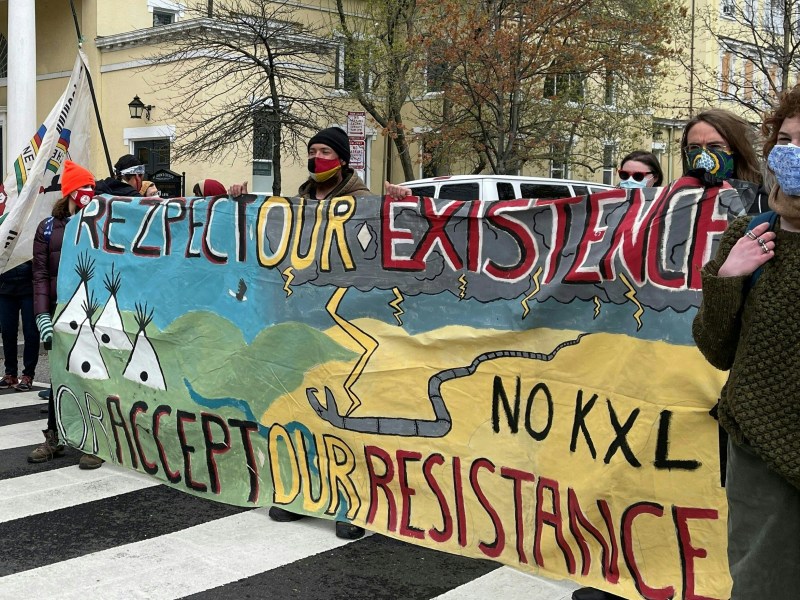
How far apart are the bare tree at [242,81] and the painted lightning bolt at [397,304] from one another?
1567cm

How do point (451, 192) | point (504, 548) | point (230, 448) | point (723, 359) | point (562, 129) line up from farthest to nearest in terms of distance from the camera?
point (562, 129)
point (451, 192)
point (230, 448)
point (504, 548)
point (723, 359)

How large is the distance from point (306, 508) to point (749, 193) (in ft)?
8.86

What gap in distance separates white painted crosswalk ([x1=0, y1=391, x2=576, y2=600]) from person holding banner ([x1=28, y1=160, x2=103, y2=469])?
70 centimetres

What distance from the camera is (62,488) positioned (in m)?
5.62

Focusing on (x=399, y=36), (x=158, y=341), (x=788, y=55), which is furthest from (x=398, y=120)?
(x=158, y=341)

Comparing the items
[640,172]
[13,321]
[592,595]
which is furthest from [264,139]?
[592,595]

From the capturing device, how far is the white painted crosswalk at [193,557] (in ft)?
13.3

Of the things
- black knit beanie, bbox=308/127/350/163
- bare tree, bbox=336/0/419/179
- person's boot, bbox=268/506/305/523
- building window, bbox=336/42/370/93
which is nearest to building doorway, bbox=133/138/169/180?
building window, bbox=336/42/370/93

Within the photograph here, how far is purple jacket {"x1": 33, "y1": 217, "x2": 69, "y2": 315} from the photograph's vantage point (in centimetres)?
629

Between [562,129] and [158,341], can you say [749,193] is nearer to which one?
[158,341]

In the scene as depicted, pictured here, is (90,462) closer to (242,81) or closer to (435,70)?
(435,70)

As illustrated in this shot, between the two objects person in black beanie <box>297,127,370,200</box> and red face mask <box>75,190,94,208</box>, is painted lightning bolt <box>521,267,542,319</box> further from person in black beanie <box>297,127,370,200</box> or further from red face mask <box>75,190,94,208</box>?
red face mask <box>75,190,94,208</box>

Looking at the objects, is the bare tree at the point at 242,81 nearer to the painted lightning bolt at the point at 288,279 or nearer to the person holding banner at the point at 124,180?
the person holding banner at the point at 124,180

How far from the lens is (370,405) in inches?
183
